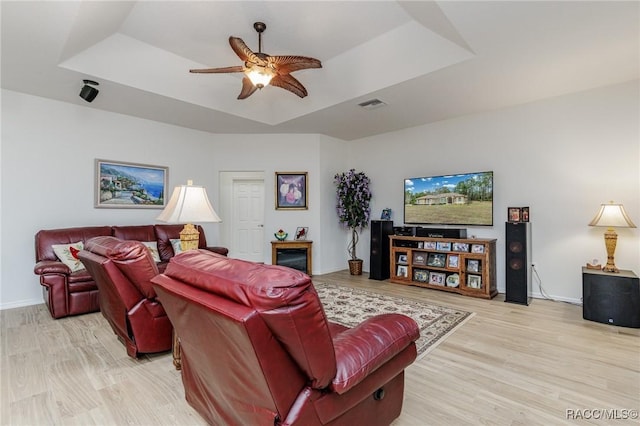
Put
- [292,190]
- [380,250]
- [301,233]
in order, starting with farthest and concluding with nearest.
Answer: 1. [292,190]
2. [301,233]
3. [380,250]

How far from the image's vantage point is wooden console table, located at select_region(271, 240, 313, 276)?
539 cm

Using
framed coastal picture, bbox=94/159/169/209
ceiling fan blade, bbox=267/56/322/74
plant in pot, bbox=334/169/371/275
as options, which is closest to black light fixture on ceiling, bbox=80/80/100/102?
framed coastal picture, bbox=94/159/169/209

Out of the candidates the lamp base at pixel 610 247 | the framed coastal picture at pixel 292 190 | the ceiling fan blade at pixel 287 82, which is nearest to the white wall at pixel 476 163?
the lamp base at pixel 610 247

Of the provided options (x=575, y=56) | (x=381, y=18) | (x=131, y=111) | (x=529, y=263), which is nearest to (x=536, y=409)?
(x=529, y=263)

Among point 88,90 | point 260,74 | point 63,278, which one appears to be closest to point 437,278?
point 260,74

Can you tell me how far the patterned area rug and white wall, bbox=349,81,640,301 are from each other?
1.56 metres

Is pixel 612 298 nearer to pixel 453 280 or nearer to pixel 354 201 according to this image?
pixel 453 280

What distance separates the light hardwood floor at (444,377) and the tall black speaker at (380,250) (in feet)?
6.73

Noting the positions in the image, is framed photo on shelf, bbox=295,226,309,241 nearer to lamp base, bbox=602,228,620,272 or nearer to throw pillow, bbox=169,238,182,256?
throw pillow, bbox=169,238,182,256

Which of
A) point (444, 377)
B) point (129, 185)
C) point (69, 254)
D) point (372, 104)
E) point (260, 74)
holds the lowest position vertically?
point (444, 377)

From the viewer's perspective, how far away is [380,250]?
5.16 m

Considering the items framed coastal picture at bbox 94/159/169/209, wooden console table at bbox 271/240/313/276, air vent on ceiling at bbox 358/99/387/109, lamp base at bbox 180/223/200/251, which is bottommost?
wooden console table at bbox 271/240/313/276

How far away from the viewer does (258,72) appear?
113 inches

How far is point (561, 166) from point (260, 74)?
12.5ft
